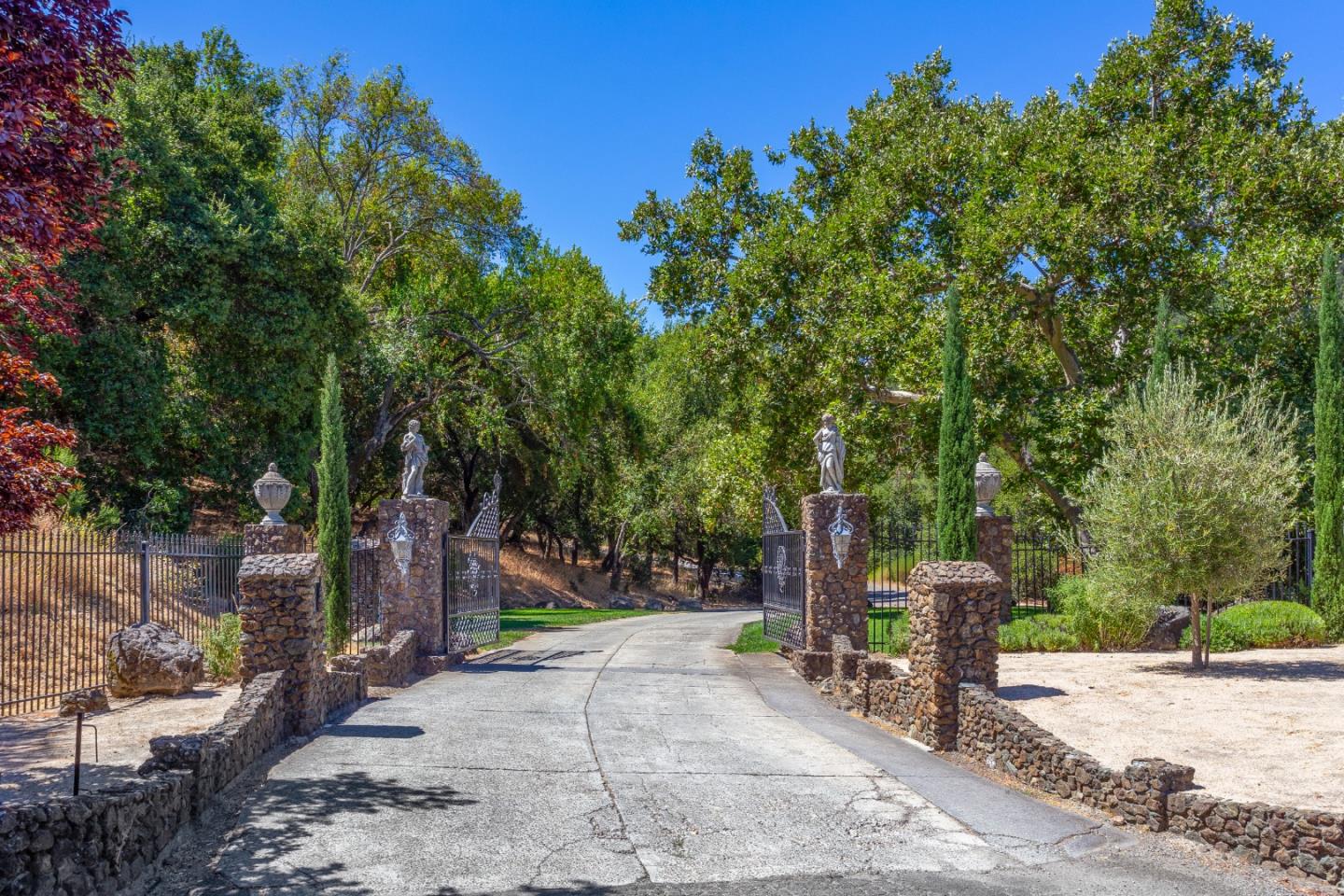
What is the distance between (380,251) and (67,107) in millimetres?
28579

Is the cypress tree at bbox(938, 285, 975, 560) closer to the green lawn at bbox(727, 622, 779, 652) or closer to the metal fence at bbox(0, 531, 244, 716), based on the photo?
the green lawn at bbox(727, 622, 779, 652)

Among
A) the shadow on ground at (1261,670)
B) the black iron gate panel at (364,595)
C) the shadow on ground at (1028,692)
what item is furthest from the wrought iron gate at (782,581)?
the black iron gate panel at (364,595)

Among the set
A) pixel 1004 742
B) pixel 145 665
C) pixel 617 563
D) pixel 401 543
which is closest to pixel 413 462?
pixel 401 543

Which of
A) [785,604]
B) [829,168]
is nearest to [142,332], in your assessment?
[785,604]

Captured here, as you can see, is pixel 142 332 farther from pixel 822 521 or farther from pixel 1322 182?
pixel 1322 182

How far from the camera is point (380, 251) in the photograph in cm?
3294

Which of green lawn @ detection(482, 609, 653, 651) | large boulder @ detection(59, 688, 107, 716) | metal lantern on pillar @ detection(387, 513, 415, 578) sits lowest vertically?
green lawn @ detection(482, 609, 653, 651)

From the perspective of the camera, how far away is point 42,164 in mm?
5188

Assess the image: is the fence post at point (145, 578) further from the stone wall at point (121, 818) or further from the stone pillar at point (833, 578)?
the stone pillar at point (833, 578)

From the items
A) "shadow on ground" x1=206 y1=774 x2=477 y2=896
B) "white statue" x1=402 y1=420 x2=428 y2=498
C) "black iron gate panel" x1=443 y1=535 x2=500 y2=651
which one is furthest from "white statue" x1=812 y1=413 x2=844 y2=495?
"shadow on ground" x1=206 y1=774 x2=477 y2=896

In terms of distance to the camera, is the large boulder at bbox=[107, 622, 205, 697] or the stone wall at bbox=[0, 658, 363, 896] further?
the large boulder at bbox=[107, 622, 205, 697]

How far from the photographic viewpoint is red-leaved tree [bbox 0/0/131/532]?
196 inches

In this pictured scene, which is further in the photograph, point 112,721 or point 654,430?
point 654,430

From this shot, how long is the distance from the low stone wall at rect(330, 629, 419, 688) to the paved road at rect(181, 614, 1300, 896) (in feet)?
3.18
